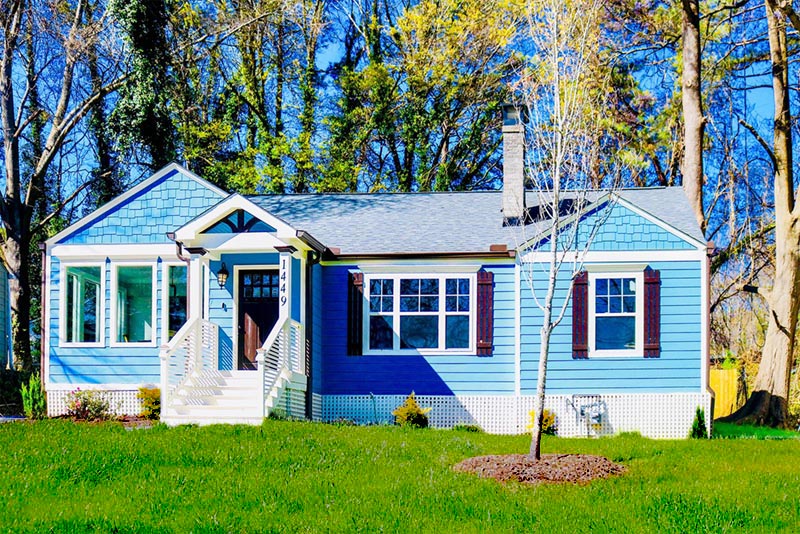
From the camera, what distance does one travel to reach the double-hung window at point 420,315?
56.4ft

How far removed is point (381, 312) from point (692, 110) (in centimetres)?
858

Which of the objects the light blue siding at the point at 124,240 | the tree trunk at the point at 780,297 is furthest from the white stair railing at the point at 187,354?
the tree trunk at the point at 780,297

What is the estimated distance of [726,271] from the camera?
84.6 feet

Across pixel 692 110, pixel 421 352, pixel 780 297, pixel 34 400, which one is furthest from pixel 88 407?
pixel 692 110

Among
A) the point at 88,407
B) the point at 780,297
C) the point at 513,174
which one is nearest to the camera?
the point at 88,407

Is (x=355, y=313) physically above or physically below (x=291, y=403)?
above

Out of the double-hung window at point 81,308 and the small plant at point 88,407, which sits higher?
the double-hung window at point 81,308

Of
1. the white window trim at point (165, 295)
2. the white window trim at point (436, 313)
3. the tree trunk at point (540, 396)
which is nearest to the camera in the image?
the tree trunk at point (540, 396)

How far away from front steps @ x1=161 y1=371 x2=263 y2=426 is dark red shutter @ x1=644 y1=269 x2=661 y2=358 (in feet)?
20.7

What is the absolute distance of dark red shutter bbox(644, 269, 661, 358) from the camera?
54.2 feet

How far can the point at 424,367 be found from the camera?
17.2 meters

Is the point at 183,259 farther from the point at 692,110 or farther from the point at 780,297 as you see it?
the point at 780,297

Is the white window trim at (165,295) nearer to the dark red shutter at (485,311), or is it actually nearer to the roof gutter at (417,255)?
the roof gutter at (417,255)

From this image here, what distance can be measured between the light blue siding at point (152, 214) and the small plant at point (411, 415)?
190 inches
